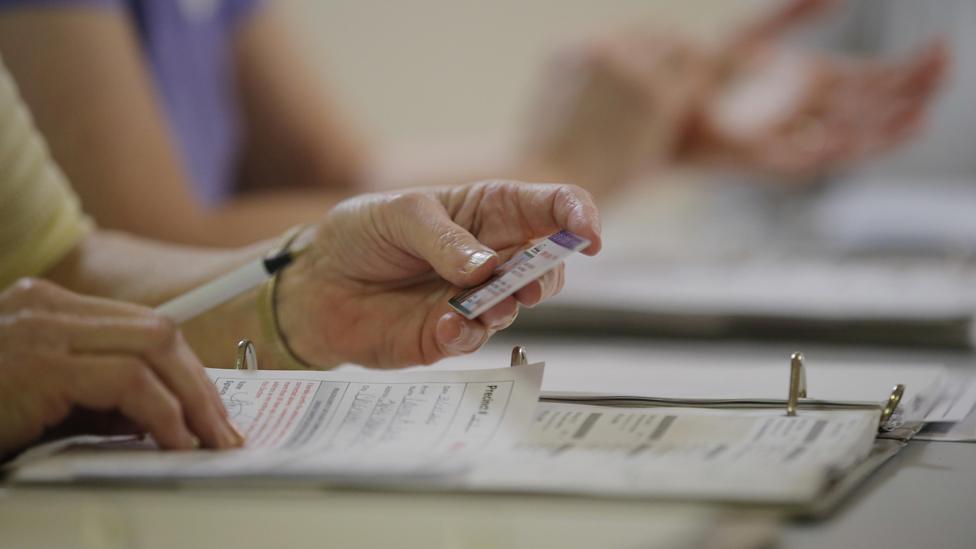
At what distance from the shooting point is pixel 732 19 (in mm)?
2518

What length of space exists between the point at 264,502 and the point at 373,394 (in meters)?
0.12

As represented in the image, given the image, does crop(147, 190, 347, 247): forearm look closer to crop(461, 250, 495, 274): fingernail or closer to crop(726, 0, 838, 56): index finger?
crop(461, 250, 495, 274): fingernail

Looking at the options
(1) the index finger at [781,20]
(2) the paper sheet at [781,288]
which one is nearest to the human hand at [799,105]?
(1) the index finger at [781,20]

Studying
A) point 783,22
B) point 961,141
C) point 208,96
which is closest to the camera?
point 208,96

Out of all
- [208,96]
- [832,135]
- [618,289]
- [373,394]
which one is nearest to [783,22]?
[832,135]

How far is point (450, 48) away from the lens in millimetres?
2580

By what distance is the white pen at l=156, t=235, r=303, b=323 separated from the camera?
23.6 inches

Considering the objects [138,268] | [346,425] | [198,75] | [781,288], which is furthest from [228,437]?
[198,75]

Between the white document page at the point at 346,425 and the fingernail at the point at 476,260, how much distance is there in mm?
53

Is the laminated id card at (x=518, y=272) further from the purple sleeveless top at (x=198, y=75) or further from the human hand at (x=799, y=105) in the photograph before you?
the human hand at (x=799, y=105)

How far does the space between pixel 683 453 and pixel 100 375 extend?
0.85ft

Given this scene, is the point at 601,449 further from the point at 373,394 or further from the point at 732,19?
the point at 732,19

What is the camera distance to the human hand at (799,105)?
1631 mm

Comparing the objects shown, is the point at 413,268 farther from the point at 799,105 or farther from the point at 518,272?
the point at 799,105
